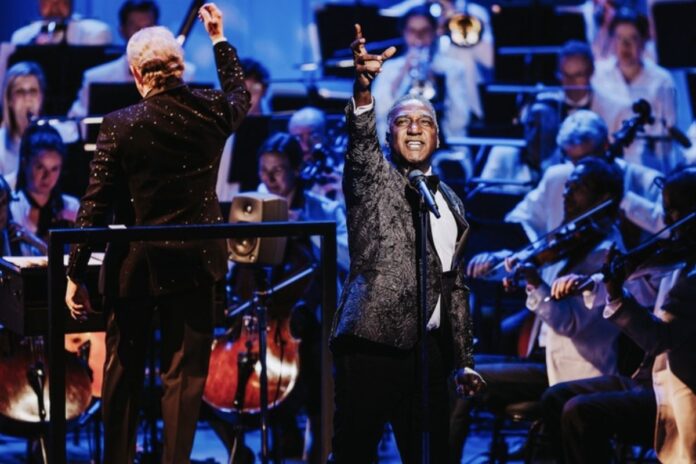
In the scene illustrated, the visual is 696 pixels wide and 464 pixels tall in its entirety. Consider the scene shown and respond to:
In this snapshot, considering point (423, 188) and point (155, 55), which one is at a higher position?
point (155, 55)

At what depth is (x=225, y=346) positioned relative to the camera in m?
6.11

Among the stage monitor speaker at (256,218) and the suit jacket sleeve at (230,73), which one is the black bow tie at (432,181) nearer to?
the suit jacket sleeve at (230,73)

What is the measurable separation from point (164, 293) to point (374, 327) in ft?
2.60

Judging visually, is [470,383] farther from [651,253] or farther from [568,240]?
[568,240]

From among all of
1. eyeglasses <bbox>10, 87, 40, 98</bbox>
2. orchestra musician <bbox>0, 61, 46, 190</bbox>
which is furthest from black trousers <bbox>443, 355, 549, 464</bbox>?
eyeglasses <bbox>10, 87, 40, 98</bbox>

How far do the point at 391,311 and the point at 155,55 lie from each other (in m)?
1.21

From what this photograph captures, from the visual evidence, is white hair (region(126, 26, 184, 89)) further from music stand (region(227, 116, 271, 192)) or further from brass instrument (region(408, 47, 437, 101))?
brass instrument (region(408, 47, 437, 101))

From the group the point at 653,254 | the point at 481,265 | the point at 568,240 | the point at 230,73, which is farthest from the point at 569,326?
the point at 230,73

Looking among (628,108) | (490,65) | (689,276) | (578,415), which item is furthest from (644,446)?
(490,65)

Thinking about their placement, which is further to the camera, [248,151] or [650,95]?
[650,95]

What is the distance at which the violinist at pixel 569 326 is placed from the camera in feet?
18.6

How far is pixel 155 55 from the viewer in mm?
4461

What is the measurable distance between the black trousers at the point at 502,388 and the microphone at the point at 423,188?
5.94 feet

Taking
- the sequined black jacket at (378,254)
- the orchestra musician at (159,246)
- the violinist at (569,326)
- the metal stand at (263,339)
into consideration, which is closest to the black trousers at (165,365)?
the orchestra musician at (159,246)
